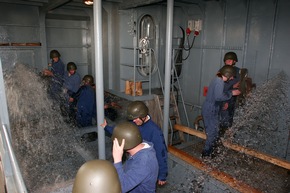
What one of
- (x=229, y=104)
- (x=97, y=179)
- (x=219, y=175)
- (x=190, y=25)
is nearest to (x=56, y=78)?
(x=190, y=25)

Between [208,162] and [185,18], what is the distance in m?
5.12

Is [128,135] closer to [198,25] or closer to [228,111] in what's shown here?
[228,111]

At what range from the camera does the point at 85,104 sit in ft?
20.3

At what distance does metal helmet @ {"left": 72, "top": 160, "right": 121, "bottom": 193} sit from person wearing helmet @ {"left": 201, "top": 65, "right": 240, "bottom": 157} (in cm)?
371

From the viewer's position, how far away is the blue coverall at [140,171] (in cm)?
240

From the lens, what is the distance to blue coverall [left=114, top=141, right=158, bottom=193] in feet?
7.86

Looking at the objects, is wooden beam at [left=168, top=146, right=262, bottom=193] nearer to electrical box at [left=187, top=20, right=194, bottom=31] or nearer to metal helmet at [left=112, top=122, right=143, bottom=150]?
metal helmet at [left=112, top=122, right=143, bottom=150]

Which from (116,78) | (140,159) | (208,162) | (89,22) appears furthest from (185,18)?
(140,159)

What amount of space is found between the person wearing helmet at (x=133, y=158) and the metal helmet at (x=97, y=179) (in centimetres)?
91

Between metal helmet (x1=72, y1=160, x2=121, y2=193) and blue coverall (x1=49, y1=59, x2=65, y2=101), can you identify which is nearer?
metal helmet (x1=72, y1=160, x2=121, y2=193)

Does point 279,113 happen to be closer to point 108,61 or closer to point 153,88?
point 153,88

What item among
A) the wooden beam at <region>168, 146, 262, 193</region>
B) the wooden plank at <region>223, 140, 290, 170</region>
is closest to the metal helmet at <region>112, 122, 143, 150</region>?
the wooden beam at <region>168, 146, 262, 193</region>

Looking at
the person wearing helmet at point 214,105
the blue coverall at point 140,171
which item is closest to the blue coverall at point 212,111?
the person wearing helmet at point 214,105

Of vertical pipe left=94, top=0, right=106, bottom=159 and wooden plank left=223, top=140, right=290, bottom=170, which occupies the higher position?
vertical pipe left=94, top=0, right=106, bottom=159
